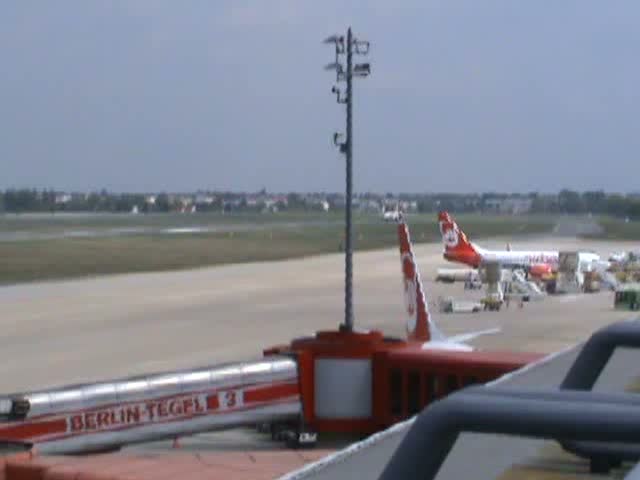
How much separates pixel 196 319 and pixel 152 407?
1176 inches

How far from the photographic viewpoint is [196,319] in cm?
5031

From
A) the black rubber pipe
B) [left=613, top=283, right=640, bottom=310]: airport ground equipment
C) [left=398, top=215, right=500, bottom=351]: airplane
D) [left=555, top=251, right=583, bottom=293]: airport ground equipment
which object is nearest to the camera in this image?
the black rubber pipe

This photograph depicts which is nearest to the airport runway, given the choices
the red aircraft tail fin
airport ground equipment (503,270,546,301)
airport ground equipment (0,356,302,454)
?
airport ground equipment (503,270,546,301)

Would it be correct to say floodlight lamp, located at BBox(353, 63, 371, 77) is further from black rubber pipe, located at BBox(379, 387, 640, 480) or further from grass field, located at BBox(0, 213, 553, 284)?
grass field, located at BBox(0, 213, 553, 284)

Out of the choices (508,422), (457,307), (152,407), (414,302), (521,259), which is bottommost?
(457,307)

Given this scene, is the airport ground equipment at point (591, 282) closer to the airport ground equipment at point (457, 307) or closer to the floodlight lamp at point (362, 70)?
the airport ground equipment at point (457, 307)

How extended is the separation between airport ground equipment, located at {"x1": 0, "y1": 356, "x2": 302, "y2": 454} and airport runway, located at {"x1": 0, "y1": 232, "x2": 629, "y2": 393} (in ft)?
36.1

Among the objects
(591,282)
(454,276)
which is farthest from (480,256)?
(591,282)

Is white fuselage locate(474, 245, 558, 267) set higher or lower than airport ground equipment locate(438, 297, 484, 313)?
higher

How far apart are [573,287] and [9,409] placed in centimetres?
5560

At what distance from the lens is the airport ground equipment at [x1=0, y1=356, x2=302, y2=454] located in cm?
1870

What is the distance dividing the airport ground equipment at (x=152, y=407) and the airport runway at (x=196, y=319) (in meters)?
11.0

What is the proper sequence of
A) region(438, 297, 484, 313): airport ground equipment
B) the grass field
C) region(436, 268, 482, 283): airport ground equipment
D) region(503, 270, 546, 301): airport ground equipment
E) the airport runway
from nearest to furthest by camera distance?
1. the airport runway
2. region(438, 297, 484, 313): airport ground equipment
3. region(503, 270, 546, 301): airport ground equipment
4. region(436, 268, 482, 283): airport ground equipment
5. the grass field

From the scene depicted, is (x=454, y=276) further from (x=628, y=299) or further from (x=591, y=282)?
(x=628, y=299)
